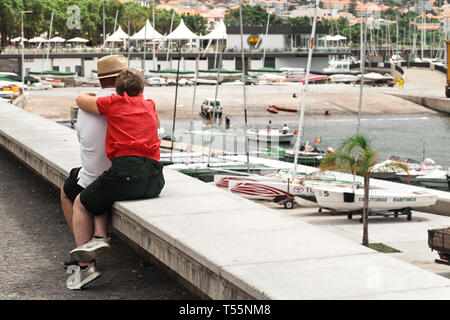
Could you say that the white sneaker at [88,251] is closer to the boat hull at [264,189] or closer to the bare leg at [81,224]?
the bare leg at [81,224]

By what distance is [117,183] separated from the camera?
246 inches

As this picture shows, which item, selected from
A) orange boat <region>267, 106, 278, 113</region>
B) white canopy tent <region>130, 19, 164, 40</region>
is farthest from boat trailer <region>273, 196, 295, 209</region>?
white canopy tent <region>130, 19, 164, 40</region>

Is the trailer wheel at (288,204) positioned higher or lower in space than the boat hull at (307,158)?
lower

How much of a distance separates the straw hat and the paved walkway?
4.85ft

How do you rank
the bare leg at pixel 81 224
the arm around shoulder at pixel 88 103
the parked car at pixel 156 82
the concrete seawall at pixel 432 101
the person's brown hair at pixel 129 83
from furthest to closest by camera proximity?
1. the parked car at pixel 156 82
2. the concrete seawall at pixel 432 101
3. the arm around shoulder at pixel 88 103
4. the person's brown hair at pixel 129 83
5. the bare leg at pixel 81 224

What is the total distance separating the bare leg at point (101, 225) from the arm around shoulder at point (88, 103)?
84cm

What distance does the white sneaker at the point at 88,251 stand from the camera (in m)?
5.79

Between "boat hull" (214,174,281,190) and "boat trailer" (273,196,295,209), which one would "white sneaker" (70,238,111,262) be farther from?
"boat hull" (214,174,281,190)

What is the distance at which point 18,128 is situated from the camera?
12.5 m

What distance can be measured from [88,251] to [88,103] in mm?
1285

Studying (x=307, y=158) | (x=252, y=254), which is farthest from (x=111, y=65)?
(x=307, y=158)

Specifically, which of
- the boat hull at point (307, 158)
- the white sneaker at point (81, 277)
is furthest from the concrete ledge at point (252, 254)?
the boat hull at point (307, 158)
